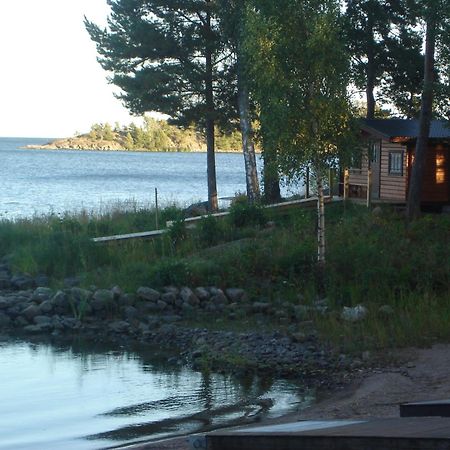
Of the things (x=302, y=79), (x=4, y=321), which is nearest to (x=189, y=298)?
(x=4, y=321)

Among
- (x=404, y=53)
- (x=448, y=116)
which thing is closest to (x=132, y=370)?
(x=448, y=116)

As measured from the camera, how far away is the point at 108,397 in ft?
48.2

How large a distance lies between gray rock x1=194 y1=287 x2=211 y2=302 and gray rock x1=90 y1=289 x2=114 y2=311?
1983 mm

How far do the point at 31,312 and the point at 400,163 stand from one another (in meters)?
15.9

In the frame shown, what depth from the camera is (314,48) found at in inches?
822

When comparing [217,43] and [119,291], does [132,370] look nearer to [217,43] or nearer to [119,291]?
[119,291]

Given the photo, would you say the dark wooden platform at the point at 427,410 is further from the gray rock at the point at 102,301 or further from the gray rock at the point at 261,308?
the gray rock at the point at 102,301

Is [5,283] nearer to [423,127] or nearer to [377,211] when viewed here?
[377,211]

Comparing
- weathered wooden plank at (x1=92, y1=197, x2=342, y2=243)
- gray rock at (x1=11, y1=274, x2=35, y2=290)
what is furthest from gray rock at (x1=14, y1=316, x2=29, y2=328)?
weathered wooden plank at (x1=92, y1=197, x2=342, y2=243)

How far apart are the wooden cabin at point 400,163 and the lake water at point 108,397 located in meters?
15.8

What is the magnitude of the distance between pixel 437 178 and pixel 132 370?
1831 centimetres

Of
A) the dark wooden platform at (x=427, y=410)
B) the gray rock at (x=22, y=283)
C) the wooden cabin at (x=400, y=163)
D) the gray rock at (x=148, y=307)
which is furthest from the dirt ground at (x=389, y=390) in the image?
the wooden cabin at (x=400, y=163)

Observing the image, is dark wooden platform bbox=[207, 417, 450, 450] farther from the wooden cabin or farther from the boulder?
the wooden cabin

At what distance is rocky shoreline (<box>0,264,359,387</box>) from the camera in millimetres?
16719
